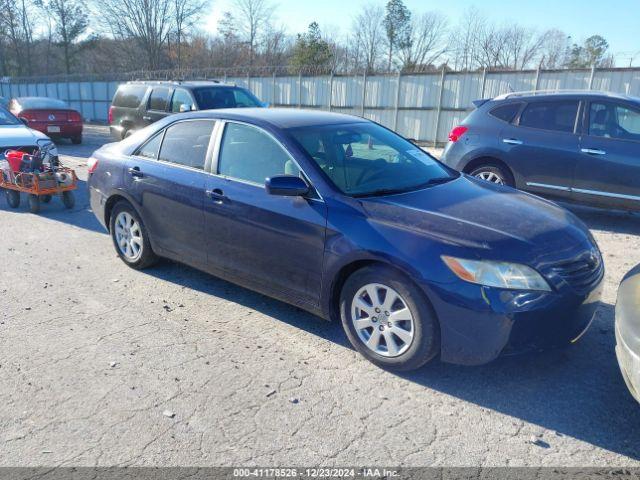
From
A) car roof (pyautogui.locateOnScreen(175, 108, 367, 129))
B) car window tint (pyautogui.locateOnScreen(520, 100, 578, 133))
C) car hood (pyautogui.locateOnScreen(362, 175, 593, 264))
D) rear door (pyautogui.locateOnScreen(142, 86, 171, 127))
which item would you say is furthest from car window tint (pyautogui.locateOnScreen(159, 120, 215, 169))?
rear door (pyautogui.locateOnScreen(142, 86, 171, 127))

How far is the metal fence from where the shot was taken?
14.2 metres

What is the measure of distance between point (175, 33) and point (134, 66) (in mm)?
4744

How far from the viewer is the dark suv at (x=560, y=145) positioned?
6793mm

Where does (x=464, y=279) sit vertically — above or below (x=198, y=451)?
above

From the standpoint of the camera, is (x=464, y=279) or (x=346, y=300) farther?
(x=346, y=300)

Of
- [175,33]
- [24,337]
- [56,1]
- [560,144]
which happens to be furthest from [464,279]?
[56,1]

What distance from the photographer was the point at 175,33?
47.1 meters

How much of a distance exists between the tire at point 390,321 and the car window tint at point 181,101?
882cm

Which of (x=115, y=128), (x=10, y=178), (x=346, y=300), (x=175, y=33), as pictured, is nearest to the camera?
(x=346, y=300)

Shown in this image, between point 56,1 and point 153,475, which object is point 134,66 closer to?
point 56,1

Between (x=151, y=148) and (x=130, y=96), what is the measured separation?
865 centimetres

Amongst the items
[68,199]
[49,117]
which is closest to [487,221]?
[68,199]

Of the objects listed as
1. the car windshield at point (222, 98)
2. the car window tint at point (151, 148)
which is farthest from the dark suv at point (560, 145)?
the car windshield at point (222, 98)

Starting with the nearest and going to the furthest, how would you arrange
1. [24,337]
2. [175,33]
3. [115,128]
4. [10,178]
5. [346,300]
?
[346,300]
[24,337]
[10,178]
[115,128]
[175,33]
